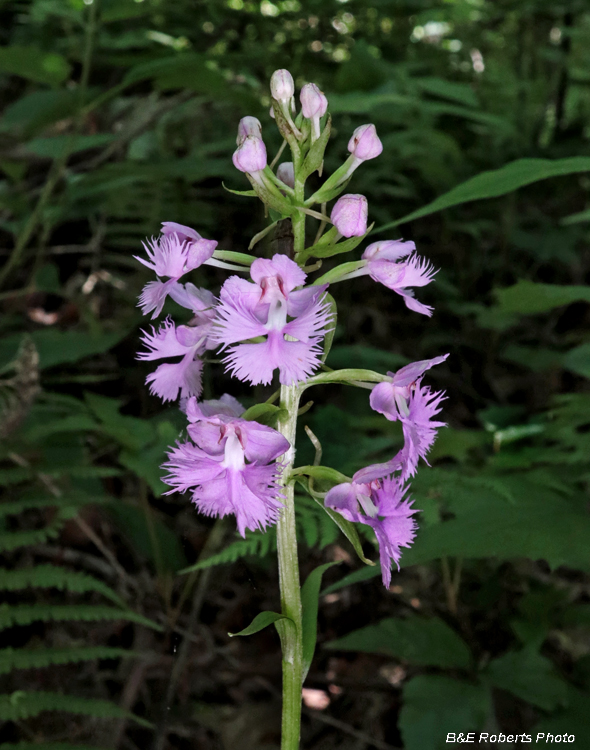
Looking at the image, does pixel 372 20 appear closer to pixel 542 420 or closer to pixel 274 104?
pixel 542 420

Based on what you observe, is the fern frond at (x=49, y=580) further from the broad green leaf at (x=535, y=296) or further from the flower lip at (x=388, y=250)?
the broad green leaf at (x=535, y=296)

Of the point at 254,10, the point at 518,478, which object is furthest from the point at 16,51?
the point at 518,478

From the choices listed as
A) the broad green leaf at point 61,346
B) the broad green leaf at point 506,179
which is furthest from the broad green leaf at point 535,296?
the broad green leaf at point 61,346

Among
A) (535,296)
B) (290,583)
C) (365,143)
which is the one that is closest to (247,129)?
(365,143)

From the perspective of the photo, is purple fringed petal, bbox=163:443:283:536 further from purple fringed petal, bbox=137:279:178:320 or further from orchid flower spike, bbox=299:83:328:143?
orchid flower spike, bbox=299:83:328:143

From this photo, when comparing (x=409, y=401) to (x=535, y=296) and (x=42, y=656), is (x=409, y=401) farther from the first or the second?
(x=42, y=656)

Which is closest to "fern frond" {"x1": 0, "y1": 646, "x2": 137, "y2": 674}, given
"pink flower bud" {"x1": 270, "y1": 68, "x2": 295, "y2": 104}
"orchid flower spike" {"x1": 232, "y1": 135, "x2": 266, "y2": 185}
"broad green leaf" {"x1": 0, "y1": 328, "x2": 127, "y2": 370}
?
"broad green leaf" {"x1": 0, "y1": 328, "x2": 127, "y2": 370}
